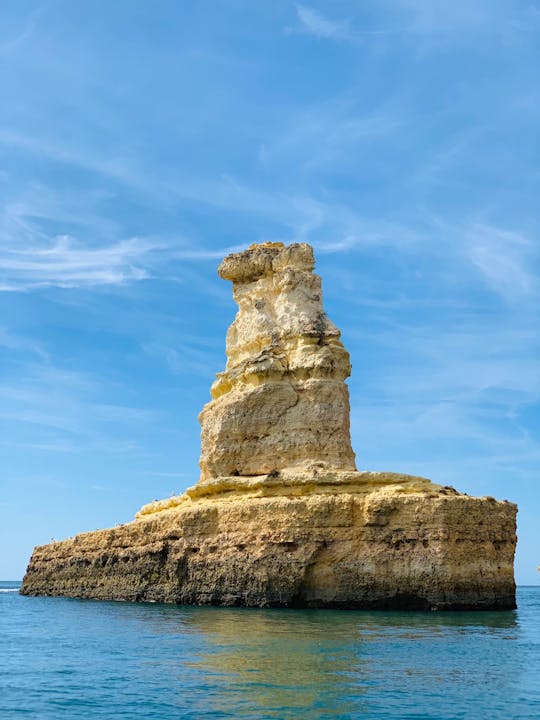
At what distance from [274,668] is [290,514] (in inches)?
582

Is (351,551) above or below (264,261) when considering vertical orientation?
below

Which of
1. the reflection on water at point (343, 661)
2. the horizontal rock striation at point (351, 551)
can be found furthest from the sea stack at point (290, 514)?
the reflection on water at point (343, 661)

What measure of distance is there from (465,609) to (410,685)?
15314 millimetres

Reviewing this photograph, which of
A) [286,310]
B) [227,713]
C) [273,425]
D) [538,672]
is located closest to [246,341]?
[286,310]

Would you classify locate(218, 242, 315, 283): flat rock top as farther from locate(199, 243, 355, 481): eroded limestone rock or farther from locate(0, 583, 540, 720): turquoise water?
locate(0, 583, 540, 720): turquoise water

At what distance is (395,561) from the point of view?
31547 mm

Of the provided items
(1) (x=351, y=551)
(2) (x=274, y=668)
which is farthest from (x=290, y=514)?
(2) (x=274, y=668)

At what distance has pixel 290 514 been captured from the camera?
3306 cm

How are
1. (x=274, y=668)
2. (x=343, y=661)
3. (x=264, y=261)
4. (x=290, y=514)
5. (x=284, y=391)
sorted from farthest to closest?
(x=264, y=261) → (x=284, y=391) → (x=290, y=514) → (x=343, y=661) → (x=274, y=668)

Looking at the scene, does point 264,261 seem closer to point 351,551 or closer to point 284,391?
point 284,391

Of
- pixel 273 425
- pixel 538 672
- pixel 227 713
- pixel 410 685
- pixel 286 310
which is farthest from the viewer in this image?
pixel 286 310

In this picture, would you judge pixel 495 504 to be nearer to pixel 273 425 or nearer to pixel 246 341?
pixel 273 425

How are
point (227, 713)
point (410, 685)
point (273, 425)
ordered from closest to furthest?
point (227, 713) → point (410, 685) → point (273, 425)

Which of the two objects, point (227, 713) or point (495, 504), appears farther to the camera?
point (495, 504)
